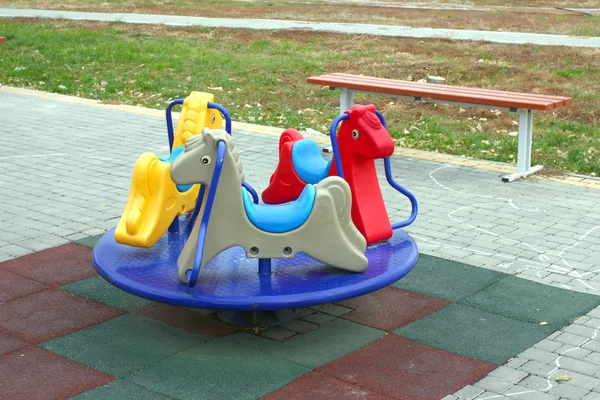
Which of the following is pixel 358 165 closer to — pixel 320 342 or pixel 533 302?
pixel 320 342

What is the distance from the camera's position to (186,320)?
518cm

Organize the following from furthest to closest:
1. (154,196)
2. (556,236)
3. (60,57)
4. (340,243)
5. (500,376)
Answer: (60,57) → (556,236) → (154,196) → (340,243) → (500,376)

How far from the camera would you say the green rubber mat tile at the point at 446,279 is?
560 cm

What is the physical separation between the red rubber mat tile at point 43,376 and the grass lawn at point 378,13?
17149 millimetres

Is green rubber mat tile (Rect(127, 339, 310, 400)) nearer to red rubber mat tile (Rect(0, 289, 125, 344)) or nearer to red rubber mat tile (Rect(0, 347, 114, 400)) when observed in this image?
red rubber mat tile (Rect(0, 347, 114, 400))

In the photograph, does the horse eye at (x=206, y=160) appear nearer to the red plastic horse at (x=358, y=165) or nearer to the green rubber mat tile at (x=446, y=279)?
the red plastic horse at (x=358, y=165)

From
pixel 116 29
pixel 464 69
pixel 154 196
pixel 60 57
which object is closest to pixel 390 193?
pixel 154 196

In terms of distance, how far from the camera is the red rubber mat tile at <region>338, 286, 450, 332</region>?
16.9ft

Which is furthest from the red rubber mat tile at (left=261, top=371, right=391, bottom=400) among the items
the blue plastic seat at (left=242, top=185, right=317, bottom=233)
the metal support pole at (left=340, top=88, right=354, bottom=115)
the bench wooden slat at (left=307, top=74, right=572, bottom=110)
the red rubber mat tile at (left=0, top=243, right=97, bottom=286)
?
the metal support pole at (left=340, top=88, right=354, bottom=115)

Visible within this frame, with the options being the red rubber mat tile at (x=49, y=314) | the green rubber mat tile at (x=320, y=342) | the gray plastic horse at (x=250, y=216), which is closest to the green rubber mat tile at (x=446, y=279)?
the green rubber mat tile at (x=320, y=342)

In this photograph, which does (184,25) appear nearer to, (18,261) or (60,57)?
(60,57)

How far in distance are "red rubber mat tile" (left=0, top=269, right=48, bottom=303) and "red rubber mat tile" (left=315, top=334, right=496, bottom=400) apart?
2.11 m

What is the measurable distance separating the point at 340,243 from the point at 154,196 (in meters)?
1.28

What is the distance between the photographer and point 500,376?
14.6 ft
